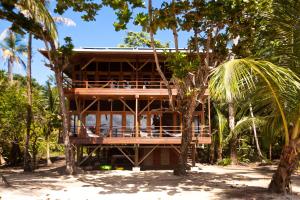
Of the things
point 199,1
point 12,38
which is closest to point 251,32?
point 199,1

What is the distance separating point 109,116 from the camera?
25.7 metres

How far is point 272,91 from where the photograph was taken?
32.1 feet

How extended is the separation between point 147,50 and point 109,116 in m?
5.26

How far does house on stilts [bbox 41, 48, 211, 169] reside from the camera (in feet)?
78.1

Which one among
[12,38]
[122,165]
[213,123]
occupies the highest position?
[12,38]

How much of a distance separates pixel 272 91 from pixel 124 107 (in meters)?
16.6

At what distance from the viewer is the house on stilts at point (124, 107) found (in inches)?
937

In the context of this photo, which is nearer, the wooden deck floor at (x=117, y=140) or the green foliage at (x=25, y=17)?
the green foliage at (x=25, y=17)

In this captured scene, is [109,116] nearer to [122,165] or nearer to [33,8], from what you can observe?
[122,165]

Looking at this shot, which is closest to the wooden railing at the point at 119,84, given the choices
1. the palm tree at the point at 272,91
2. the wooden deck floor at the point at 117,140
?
the wooden deck floor at the point at 117,140

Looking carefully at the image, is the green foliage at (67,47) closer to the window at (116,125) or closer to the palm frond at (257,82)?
the window at (116,125)

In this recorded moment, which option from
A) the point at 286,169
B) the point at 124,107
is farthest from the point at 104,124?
the point at 286,169

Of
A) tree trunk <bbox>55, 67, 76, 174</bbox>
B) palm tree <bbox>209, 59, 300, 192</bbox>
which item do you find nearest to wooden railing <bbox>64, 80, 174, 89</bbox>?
tree trunk <bbox>55, 67, 76, 174</bbox>

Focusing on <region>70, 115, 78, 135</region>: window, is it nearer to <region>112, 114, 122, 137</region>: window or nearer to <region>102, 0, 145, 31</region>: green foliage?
<region>112, 114, 122, 137</region>: window
